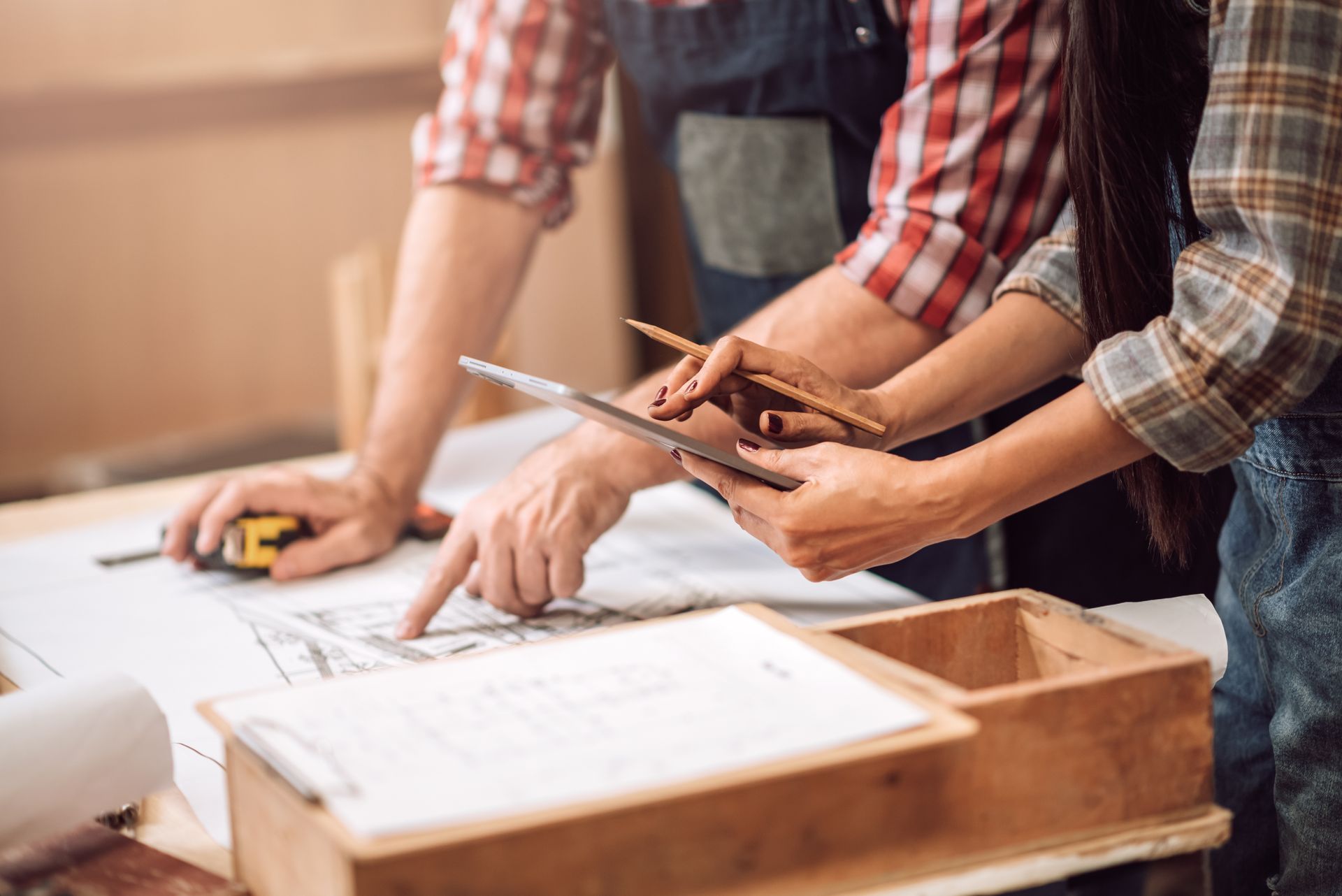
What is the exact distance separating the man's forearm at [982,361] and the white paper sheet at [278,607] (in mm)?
181

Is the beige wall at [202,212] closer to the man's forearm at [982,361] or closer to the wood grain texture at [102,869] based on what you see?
the man's forearm at [982,361]

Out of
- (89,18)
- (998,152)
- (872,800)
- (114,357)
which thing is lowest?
(114,357)

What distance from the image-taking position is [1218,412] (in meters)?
0.73

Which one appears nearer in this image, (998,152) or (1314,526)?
(1314,526)

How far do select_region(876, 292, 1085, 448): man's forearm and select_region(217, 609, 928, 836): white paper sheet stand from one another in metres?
0.39

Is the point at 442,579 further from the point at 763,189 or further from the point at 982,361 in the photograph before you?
the point at 763,189

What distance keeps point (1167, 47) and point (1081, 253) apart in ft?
0.47

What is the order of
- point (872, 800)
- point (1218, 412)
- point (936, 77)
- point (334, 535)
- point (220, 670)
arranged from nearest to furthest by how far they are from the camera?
point (872, 800)
point (1218, 412)
point (220, 670)
point (936, 77)
point (334, 535)

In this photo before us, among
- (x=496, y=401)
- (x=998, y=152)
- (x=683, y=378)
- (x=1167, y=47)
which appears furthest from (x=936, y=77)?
(x=496, y=401)

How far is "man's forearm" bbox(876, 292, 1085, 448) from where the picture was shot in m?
1.02

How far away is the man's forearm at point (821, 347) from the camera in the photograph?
1.15 m

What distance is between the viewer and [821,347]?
1.15 metres

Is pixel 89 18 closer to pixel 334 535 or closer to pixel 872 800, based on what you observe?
pixel 334 535

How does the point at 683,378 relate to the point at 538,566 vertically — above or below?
above
